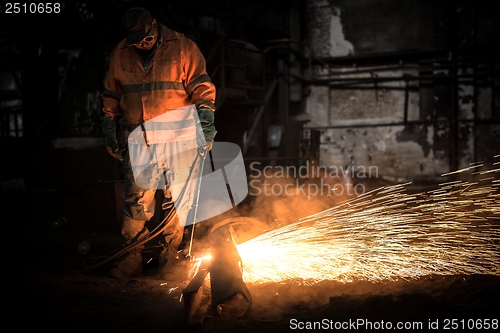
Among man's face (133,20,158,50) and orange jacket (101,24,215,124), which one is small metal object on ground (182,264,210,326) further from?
man's face (133,20,158,50)

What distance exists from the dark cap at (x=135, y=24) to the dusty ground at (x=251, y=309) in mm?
2026

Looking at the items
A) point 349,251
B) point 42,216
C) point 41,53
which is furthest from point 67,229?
Answer: point 41,53

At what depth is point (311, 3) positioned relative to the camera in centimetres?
1260

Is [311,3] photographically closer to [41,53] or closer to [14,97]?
[41,53]

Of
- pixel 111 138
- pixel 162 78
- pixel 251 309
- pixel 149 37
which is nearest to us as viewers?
pixel 251 309

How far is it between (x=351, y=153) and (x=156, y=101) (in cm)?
921

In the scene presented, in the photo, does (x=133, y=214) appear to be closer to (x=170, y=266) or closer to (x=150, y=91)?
(x=170, y=266)

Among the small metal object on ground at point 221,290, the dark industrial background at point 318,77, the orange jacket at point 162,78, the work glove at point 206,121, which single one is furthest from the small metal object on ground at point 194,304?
the dark industrial background at point 318,77

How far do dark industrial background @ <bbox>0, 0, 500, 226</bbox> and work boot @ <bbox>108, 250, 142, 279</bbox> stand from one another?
5.93 metres

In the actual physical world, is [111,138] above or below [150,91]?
below

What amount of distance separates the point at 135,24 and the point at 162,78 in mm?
491

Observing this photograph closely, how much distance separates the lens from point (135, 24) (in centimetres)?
350

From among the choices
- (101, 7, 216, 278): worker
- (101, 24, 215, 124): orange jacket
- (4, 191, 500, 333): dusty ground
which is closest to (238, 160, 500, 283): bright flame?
(4, 191, 500, 333): dusty ground

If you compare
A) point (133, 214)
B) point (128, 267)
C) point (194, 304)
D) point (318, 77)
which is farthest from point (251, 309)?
point (318, 77)
